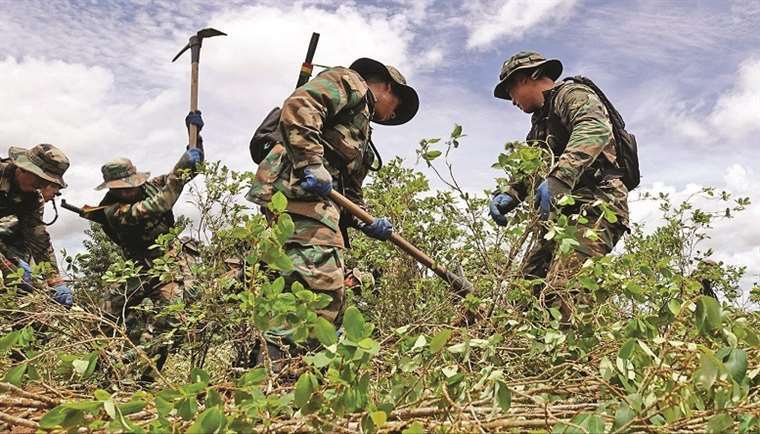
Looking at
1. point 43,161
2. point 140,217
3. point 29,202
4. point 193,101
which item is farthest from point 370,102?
point 29,202

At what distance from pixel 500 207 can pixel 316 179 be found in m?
1.21

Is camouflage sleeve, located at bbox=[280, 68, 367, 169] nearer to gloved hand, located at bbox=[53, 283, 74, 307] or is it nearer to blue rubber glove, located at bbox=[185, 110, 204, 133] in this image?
blue rubber glove, located at bbox=[185, 110, 204, 133]

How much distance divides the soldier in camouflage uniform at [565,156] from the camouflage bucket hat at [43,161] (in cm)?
327

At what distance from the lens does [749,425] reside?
135cm

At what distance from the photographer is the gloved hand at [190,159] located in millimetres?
4918

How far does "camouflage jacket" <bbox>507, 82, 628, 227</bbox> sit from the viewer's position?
3320mm

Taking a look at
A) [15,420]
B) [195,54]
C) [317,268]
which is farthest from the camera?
[195,54]

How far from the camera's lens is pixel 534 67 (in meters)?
3.87

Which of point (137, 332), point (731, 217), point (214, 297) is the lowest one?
point (137, 332)

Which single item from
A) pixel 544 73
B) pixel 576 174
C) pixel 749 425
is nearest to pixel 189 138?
pixel 544 73

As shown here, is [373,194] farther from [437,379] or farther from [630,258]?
[437,379]

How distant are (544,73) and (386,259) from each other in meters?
1.62

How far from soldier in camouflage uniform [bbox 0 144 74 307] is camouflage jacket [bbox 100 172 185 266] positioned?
450 mm

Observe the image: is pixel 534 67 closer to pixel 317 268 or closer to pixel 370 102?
pixel 370 102
